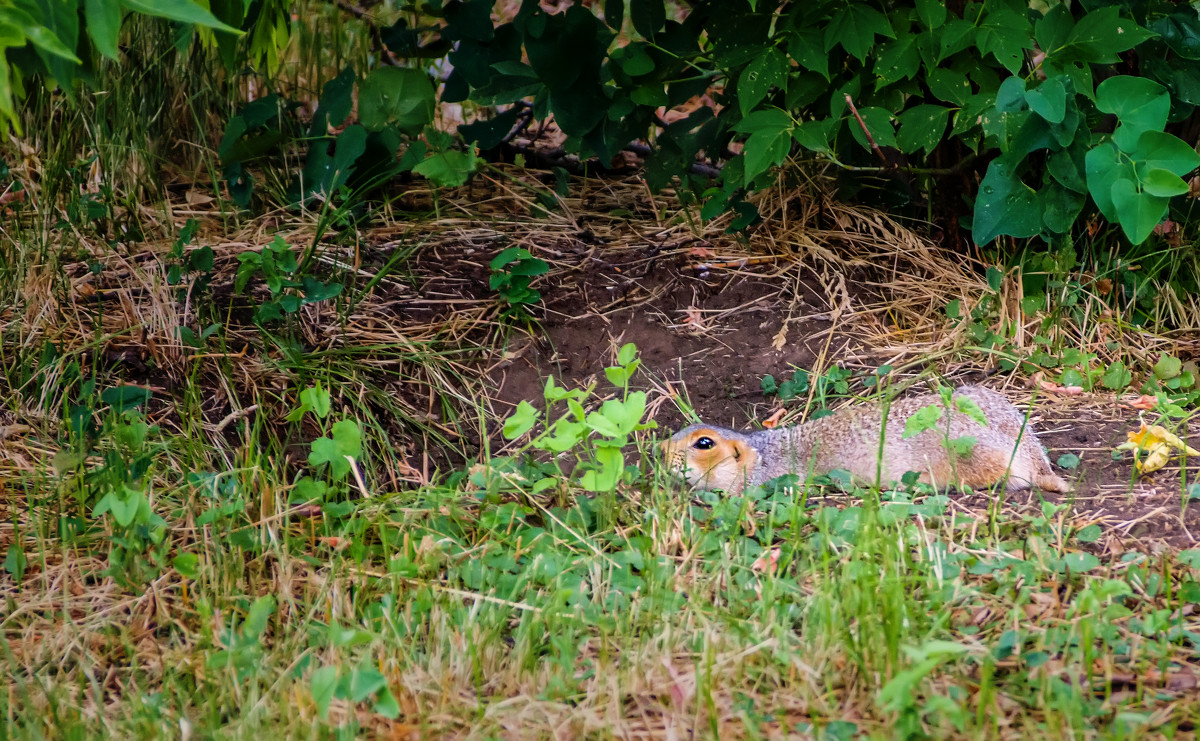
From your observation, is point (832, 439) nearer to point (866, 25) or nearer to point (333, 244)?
point (866, 25)

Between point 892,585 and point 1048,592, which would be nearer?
point 892,585

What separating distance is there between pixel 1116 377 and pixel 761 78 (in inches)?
68.7

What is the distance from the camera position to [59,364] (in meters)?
3.75

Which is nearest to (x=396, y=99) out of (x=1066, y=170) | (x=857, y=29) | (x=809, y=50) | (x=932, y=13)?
(x=809, y=50)

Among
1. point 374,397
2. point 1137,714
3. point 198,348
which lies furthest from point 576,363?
point 1137,714

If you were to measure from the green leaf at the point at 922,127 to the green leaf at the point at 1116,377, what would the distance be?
1100 mm

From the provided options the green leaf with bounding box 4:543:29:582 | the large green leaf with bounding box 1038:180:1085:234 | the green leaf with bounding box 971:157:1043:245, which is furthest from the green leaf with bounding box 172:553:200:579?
the large green leaf with bounding box 1038:180:1085:234

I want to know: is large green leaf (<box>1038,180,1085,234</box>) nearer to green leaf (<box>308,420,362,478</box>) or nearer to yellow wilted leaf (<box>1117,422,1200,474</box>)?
yellow wilted leaf (<box>1117,422,1200,474</box>)

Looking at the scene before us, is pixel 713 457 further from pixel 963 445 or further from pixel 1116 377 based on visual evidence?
pixel 1116 377

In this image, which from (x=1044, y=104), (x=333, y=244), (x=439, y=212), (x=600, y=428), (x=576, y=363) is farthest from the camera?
(x=439, y=212)

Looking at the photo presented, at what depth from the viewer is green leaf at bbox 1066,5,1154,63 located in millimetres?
3496

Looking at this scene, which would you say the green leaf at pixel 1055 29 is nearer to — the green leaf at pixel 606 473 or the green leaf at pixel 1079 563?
the green leaf at pixel 1079 563

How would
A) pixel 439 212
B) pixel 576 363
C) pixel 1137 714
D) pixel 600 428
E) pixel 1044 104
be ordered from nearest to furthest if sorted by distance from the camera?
pixel 1137 714
pixel 600 428
pixel 1044 104
pixel 576 363
pixel 439 212

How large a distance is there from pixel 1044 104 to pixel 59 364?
3502 millimetres
